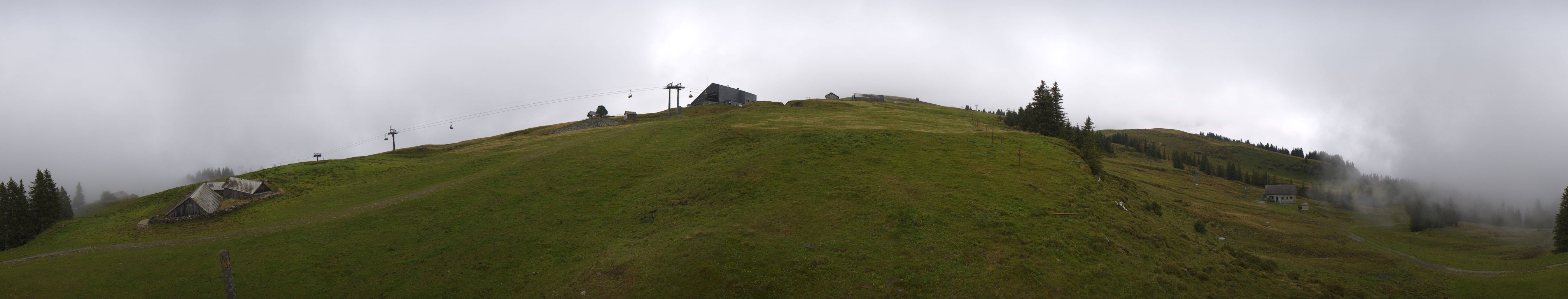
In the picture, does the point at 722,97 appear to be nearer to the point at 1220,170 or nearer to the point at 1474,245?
the point at 1474,245

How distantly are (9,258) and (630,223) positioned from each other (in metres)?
38.1

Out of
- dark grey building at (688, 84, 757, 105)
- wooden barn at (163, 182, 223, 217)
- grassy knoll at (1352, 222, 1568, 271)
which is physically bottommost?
grassy knoll at (1352, 222, 1568, 271)

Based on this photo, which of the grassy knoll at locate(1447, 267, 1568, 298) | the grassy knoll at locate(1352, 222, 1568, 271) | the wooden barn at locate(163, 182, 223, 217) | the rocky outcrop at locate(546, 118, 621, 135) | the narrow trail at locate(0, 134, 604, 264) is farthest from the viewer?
the rocky outcrop at locate(546, 118, 621, 135)

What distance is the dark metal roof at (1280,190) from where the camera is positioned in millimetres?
119375

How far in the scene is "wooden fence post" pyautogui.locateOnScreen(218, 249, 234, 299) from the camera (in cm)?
2730

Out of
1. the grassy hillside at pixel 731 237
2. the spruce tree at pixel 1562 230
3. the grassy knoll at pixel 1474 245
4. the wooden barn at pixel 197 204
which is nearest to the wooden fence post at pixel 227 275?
the grassy hillside at pixel 731 237

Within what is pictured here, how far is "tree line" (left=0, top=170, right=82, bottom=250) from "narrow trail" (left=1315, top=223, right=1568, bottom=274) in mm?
103046

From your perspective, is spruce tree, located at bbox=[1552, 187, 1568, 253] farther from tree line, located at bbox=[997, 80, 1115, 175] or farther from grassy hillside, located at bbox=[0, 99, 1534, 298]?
tree line, located at bbox=[997, 80, 1115, 175]

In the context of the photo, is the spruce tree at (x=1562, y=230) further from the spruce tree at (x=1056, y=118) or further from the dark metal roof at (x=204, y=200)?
the dark metal roof at (x=204, y=200)

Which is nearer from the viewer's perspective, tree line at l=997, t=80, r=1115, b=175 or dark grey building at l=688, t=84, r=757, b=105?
tree line at l=997, t=80, r=1115, b=175


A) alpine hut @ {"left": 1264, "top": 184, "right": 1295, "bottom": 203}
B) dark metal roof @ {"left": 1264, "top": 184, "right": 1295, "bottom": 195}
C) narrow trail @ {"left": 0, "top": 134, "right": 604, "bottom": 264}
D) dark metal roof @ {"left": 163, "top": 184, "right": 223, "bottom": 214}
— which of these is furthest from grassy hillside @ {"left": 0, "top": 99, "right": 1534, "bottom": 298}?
dark metal roof @ {"left": 1264, "top": 184, "right": 1295, "bottom": 195}

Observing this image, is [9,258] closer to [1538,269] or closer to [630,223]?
[630,223]

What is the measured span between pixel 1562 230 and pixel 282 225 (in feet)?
328

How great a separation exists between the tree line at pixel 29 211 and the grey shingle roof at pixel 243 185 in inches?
358
